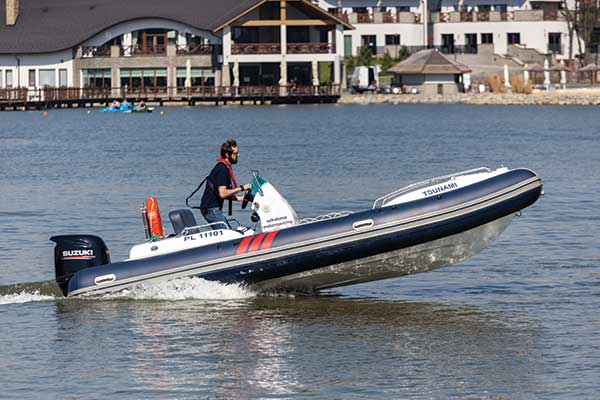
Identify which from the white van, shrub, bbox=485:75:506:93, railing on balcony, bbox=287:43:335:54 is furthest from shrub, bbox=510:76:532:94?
railing on balcony, bbox=287:43:335:54

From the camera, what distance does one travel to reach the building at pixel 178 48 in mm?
97438

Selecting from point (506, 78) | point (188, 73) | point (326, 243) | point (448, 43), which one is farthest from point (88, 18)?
point (326, 243)

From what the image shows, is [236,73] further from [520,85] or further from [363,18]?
[520,85]

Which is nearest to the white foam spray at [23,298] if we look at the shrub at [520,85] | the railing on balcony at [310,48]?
the railing on balcony at [310,48]

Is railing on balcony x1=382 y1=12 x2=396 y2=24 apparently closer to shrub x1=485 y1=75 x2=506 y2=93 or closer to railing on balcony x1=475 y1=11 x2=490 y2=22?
railing on balcony x1=475 y1=11 x2=490 y2=22

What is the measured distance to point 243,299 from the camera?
1881 cm

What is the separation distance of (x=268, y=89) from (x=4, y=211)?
6803 cm

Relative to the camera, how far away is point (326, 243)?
699 inches

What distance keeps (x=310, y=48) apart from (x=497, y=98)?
51.0ft

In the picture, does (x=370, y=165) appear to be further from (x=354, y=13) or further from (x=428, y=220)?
(x=354, y=13)

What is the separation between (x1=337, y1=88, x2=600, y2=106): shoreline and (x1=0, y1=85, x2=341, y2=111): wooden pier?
149 inches

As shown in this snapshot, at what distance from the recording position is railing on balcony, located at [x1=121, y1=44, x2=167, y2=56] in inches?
3944

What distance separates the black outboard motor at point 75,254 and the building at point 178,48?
257 ft

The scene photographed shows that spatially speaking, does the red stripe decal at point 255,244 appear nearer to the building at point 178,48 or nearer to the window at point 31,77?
the building at point 178,48
